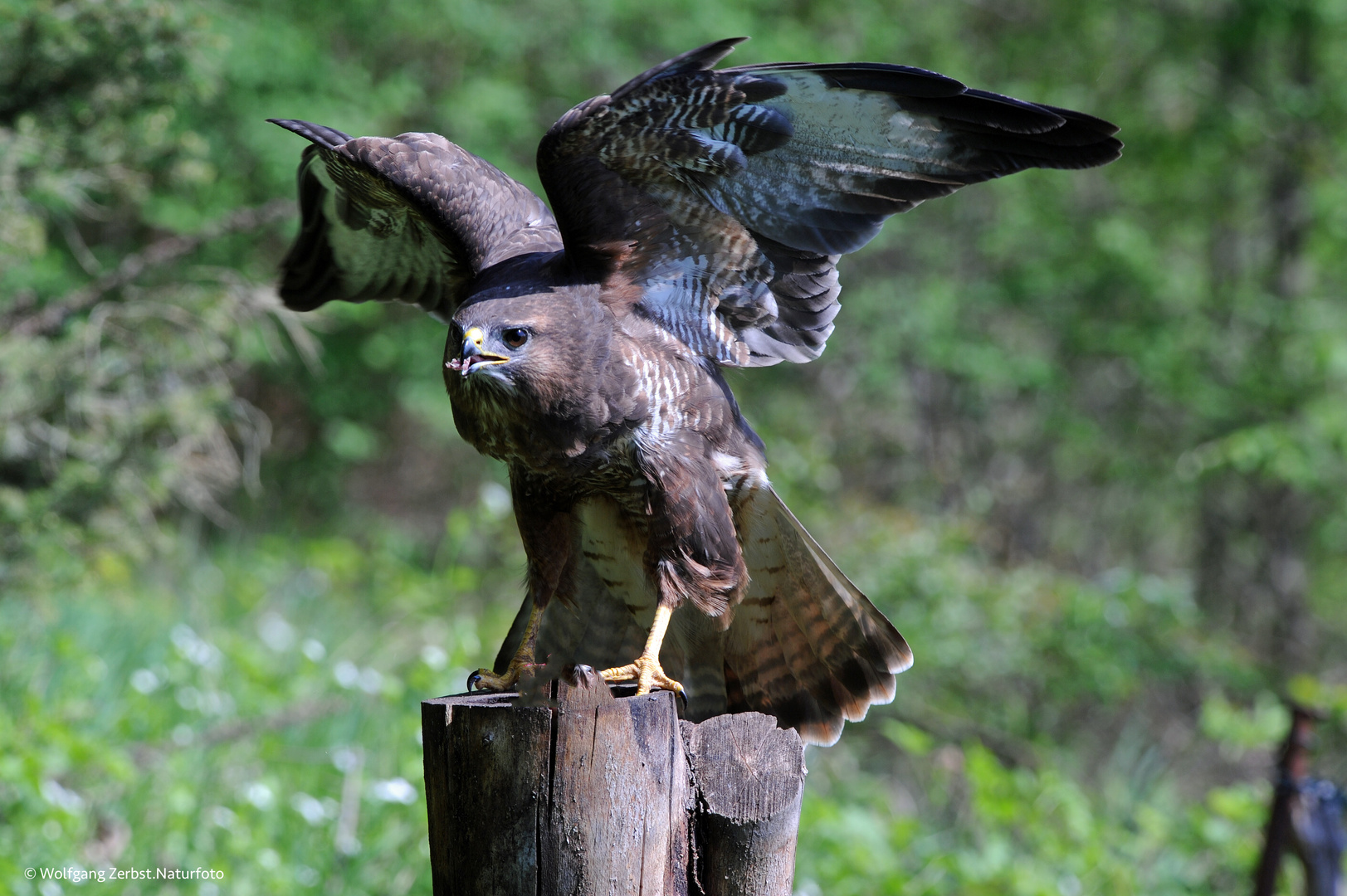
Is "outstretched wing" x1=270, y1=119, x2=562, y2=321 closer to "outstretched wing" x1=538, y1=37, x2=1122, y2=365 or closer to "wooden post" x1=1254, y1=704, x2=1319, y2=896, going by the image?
"outstretched wing" x1=538, y1=37, x2=1122, y2=365

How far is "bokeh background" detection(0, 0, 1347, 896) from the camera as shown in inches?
151

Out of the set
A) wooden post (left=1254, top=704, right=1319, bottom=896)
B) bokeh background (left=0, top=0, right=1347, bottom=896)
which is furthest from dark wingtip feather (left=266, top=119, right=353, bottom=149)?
wooden post (left=1254, top=704, right=1319, bottom=896)

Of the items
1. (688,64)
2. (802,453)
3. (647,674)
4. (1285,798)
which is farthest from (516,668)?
(802,453)

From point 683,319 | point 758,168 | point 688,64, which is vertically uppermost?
point 688,64

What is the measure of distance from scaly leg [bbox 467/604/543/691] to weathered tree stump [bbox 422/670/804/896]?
628 millimetres

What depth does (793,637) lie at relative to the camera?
9.18 ft

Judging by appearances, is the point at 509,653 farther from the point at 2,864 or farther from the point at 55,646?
the point at 55,646

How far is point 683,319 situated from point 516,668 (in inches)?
37.4

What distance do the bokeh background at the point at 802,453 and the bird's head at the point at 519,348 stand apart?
1260mm

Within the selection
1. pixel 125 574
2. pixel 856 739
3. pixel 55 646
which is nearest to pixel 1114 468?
pixel 856 739

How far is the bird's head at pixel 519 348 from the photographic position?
2422 mm

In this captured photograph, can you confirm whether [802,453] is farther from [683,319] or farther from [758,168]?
[758,168]

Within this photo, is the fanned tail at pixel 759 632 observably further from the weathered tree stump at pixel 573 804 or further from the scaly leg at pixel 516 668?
the weathered tree stump at pixel 573 804

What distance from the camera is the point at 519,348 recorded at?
244cm
